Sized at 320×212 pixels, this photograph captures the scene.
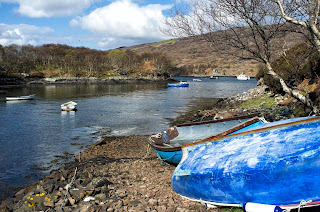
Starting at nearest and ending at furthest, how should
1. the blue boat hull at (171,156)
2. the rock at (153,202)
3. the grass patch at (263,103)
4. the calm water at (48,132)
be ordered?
the rock at (153,202) < the blue boat hull at (171,156) < the calm water at (48,132) < the grass patch at (263,103)

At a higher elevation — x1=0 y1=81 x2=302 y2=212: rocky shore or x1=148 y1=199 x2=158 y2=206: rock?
x1=148 y1=199 x2=158 y2=206: rock

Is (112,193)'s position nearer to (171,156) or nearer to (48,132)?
(171,156)

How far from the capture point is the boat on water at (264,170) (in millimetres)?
5449

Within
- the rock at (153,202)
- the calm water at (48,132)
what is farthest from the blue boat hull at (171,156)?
the calm water at (48,132)

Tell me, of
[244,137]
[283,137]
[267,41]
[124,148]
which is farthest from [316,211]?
[124,148]

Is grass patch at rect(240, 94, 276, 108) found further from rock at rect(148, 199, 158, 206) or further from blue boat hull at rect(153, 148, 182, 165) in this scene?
rock at rect(148, 199, 158, 206)

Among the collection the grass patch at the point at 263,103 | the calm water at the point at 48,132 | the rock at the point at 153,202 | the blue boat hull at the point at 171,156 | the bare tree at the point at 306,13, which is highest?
the bare tree at the point at 306,13

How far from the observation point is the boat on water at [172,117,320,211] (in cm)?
545

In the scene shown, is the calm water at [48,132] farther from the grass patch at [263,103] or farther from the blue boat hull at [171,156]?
the grass patch at [263,103]

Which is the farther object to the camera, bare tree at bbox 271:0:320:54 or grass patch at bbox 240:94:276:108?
grass patch at bbox 240:94:276:108

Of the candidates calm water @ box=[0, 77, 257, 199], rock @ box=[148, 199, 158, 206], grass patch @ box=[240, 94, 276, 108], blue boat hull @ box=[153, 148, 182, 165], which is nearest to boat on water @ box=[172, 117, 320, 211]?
rock @ box=[148, 199, 158, 206]

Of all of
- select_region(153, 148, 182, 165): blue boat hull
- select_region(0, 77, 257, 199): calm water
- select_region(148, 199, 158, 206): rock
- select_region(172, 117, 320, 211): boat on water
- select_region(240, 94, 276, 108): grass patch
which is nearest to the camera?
select_region(172, 117, 320, 211): boat on water

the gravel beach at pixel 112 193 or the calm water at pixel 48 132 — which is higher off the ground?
the gravel beach at pixel 112 193

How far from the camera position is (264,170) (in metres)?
5.74
